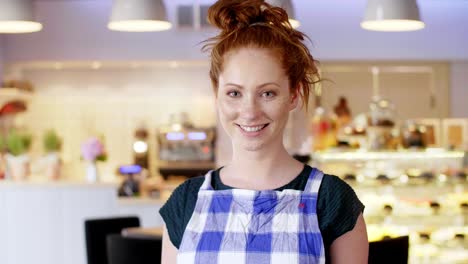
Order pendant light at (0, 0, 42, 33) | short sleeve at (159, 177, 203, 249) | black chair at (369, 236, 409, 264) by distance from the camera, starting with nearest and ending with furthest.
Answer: short sleeve at (159, 177, 203, 249)
black chair at (369, 236, 409, 264)
pendant light at (0, 0, 42, 33)

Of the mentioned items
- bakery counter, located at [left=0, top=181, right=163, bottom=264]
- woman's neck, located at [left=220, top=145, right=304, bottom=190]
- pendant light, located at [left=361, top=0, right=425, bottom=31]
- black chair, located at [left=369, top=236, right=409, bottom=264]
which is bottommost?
bakery counter, located at [left=0, top=181, right=163, bottom=264]

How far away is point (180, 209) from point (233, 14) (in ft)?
1.57

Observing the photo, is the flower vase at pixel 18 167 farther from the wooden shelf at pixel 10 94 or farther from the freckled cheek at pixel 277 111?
the freckled cheek at pixel 277 111

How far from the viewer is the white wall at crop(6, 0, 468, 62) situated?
34.3 ft

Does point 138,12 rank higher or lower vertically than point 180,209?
higher

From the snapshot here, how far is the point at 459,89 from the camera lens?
10.7m

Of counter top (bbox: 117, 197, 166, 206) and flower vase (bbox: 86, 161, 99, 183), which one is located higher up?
flower vase (bbox: 86, 161, 99, 183)

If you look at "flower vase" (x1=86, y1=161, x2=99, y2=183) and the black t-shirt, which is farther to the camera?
"flower vase" (x1=86, y1=161, x2=99, y2=183)

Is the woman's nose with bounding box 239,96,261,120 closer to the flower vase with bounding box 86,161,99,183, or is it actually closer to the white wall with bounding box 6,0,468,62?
the flower vase with bounding box 86,161,99,183

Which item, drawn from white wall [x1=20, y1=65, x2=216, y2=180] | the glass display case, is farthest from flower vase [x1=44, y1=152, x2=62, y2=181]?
white wall [x1=20, y1=65, x2=216, y2=180]

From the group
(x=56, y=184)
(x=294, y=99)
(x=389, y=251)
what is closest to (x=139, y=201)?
(x=56, y=184)

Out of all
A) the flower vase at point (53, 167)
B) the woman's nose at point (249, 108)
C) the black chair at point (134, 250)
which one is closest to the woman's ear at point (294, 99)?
the woman's nose at point (249, 108)

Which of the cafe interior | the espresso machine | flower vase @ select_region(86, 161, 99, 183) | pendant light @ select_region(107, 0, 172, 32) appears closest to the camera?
pendant light @ select_region(107, 0, 172, 32)

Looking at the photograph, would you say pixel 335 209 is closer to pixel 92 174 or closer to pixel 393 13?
pixel 393 13
